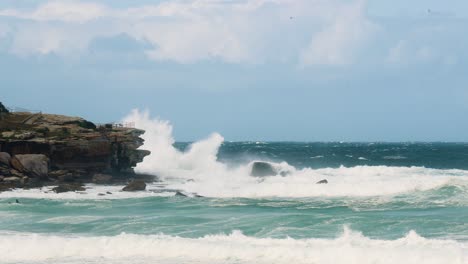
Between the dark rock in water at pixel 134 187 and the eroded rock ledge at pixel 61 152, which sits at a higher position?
the eroded rock ledge at pixel 61 152

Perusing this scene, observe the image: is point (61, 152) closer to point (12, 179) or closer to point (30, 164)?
point (30, 164)

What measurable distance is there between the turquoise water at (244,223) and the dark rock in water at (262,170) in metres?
3.94

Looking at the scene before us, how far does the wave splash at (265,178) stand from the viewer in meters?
42.9

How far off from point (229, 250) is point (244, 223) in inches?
267

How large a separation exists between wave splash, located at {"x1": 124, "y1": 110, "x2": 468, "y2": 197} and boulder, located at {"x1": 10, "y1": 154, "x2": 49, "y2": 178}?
8.44 meters

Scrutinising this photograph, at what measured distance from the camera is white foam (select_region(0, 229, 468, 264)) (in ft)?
71.1

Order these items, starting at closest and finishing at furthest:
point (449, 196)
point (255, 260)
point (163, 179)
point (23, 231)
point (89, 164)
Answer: point (255, 260), point (23, 231), point (449, 196), point (89, 164), point (163, 179)

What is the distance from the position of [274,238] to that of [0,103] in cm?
3358

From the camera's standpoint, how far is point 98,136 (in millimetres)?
48375

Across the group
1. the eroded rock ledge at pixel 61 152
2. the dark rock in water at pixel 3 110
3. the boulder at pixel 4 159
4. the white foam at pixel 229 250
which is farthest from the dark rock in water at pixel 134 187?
the white foam at pixel 229 250

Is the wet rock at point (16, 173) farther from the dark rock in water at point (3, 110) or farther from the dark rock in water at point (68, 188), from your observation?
the dark rock in water at point (3, 110)

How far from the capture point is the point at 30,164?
44062mm

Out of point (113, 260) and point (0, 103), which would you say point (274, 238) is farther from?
point (0, 103)

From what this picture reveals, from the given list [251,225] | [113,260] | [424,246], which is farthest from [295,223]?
[113,260]
